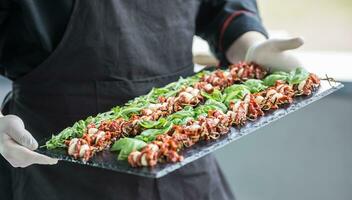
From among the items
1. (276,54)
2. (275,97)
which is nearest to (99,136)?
(275,97)

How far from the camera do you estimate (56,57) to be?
0.75m

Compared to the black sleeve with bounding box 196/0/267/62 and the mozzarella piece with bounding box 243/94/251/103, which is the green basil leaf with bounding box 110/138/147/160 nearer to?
the mozzarella piece with bounding box 243/94/251/103

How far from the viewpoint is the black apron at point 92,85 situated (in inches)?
29.6

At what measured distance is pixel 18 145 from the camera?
0.63 meters

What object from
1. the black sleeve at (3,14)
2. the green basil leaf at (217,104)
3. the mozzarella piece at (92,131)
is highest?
the black sleeve at (3,14)

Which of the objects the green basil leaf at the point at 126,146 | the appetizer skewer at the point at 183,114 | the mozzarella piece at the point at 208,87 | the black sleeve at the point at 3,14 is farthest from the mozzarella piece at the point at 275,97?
the black sleeve at the point at 3,14

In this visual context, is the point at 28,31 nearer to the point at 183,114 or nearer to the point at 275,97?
the point at 183,114

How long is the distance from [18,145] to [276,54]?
1.56 feet

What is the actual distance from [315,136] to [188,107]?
0.78 metres

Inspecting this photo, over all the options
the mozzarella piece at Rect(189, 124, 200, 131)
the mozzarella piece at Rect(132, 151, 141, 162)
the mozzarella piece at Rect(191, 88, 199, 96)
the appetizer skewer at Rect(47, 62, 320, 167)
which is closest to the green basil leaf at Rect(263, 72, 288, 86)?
the appetizer skewer at Rect(47, 62, 320, 167)

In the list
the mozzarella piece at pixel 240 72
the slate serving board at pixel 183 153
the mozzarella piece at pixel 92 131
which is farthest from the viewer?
the mozzarella piece at pixel 240 72

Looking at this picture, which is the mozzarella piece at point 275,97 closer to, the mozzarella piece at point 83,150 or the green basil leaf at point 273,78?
the green basil leaf at point 273,78

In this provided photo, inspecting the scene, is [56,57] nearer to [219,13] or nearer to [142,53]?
[142,53]

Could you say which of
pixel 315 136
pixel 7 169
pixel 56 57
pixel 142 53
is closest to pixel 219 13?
pixel 142 53
